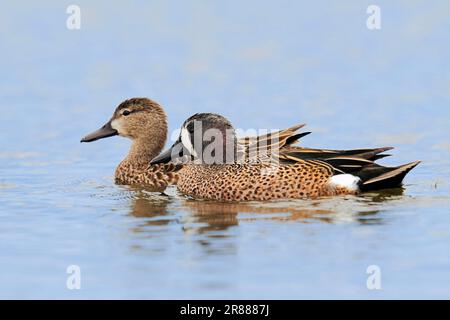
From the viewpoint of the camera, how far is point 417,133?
15109mm

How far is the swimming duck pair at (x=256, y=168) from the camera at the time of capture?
37.1 feet

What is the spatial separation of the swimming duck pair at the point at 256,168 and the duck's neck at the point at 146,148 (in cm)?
56

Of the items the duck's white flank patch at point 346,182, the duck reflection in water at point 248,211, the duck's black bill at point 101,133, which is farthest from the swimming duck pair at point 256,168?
the duck's black bill at point 101,133

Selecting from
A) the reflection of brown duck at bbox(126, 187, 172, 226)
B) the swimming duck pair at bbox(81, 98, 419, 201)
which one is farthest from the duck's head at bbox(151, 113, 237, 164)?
the reflection of brown duck at bbox(126, 187, 172, 226)

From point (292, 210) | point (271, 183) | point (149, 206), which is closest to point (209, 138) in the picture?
point (271, 183)

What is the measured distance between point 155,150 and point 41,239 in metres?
4.40

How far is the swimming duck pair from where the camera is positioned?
11.3 metres

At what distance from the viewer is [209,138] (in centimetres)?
1193

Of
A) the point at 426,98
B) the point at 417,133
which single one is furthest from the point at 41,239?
the point at 426,98

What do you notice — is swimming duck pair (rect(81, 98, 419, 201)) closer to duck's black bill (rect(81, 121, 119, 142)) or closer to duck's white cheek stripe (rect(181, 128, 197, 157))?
duck's white cheek stripe (rect(181, 128, 197, 157))

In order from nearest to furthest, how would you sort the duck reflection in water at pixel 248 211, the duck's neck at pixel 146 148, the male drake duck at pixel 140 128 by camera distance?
the duck reflection in water at pixel 248 211 < the duck's neck at pixel 146 148 < the male drake duck at pixel 140 128

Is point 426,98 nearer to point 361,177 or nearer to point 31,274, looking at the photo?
point 361,177

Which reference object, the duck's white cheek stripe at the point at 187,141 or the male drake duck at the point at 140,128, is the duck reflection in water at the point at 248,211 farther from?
the male drake duck at the point at 140,128

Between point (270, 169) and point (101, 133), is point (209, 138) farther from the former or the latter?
point (101, 133)
